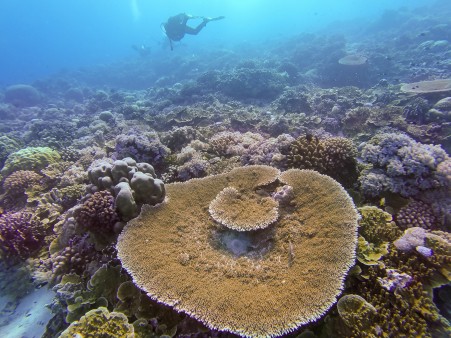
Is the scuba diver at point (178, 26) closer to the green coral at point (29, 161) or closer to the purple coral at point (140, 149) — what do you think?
the green coral at point (29, 161)

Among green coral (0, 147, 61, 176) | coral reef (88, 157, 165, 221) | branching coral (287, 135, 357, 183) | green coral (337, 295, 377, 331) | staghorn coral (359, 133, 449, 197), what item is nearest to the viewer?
green coral (337, 295, 377, 331)

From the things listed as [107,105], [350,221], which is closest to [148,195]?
[350,221]

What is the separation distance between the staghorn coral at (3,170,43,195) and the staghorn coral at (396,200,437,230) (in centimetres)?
842

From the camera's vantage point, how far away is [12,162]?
806cm

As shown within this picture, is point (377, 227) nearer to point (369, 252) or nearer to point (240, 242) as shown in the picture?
point (369, 252)

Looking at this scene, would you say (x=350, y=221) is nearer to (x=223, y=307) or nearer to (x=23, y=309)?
(x=223, y=307)

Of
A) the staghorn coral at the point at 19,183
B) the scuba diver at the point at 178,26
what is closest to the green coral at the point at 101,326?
the staghorn coral at the point at 19,183

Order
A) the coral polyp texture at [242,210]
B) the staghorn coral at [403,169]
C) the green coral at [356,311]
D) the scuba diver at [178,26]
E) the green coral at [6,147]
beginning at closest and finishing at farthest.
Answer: the green coral at [356,311] → the coral polyp texture at [242,210] → the staghorn coral at [403,169] → the green coral at [6,147] → the scuba diver at [178,26]

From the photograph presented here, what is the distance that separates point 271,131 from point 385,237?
6.79m

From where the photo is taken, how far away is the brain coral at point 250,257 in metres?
2.80

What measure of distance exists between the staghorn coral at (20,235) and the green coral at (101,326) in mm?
2988

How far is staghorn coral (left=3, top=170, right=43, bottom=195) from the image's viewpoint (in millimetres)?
6881

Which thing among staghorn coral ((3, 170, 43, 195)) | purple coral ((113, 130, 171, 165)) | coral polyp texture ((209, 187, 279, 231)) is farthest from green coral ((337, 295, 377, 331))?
staghorn coral ((3, 170, 43, 195))

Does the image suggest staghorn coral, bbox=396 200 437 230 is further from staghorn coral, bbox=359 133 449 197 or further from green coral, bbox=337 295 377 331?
green coral, bbox=337 295 377 331
